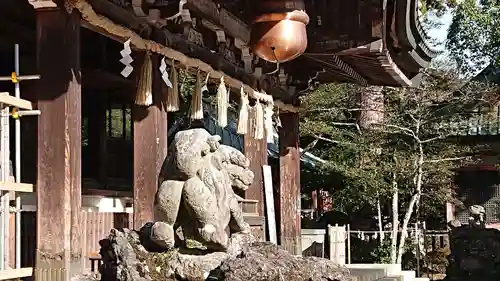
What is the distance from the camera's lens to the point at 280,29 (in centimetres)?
615

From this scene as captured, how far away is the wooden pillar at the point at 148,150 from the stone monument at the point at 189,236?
2.05m

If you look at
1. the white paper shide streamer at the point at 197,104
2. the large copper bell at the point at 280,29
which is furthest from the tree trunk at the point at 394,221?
the large copper bell at the point at 280,29

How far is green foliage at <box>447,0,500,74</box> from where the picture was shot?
1981 centimetres

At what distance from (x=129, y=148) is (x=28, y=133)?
2.69 metres

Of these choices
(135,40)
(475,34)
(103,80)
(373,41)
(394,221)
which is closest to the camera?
(135,40)

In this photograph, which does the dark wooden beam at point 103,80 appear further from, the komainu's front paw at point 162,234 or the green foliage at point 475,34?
the green foliage at point 475,34

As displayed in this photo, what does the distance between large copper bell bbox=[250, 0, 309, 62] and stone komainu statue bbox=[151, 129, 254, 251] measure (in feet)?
4.83

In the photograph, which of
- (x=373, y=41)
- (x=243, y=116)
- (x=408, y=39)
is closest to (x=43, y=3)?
(x=243, y=116)

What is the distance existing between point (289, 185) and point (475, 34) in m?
10.6

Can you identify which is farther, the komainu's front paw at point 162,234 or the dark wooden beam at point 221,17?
the dark wooden beam at point 221,17

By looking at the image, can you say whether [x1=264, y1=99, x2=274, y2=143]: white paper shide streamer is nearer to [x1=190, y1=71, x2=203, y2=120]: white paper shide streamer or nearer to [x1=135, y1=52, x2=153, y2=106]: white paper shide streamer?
[x1=190, y1=71, x2=203, y2=120]: white paper shide streamer

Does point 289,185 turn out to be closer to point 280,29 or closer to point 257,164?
point 257,164

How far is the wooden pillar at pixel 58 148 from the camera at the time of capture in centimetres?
558

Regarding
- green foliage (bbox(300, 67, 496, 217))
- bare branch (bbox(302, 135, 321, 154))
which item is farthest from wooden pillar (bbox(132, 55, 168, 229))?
bare branch (bbox(302, 135, 321, 154))
